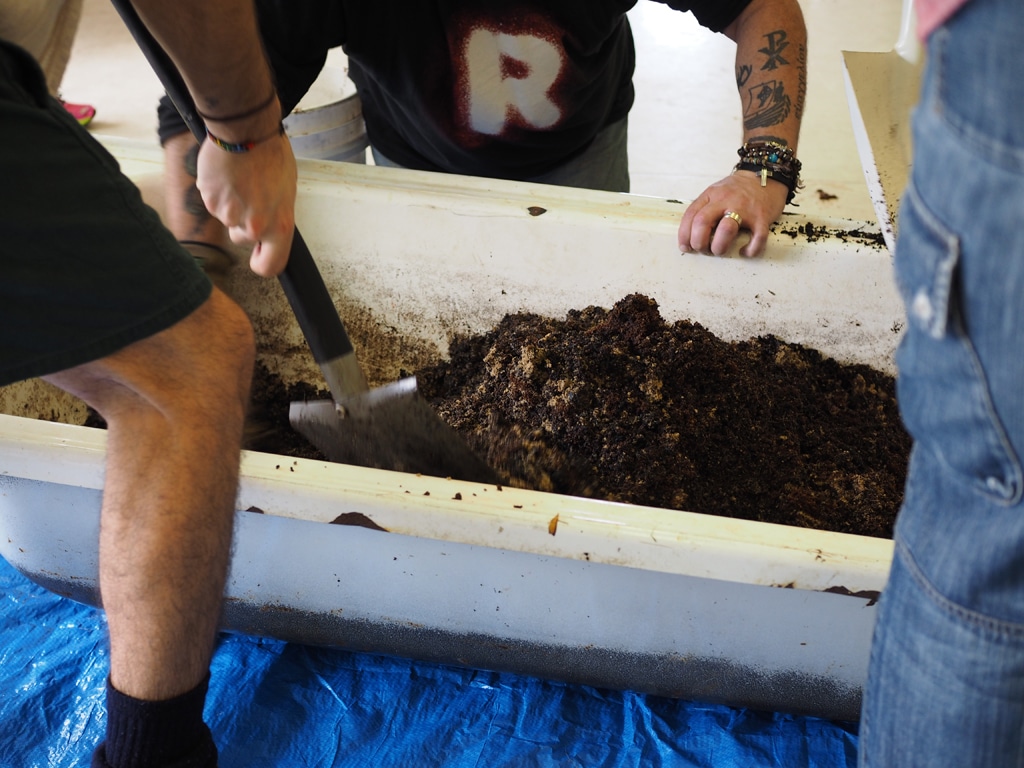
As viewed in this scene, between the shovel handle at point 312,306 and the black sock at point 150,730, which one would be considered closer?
the black sock at point 150,730

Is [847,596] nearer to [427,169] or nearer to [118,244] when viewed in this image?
[118,244]

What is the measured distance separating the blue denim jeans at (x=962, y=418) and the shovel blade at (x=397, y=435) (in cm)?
54

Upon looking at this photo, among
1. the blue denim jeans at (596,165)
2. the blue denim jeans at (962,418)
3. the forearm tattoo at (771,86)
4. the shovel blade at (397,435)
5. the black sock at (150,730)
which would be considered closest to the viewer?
the blue denim jeans at (962,418)

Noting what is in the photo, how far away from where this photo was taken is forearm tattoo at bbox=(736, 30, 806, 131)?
4.12 feet

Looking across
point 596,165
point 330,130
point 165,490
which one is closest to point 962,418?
point 165,490

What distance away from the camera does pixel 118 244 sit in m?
0.63

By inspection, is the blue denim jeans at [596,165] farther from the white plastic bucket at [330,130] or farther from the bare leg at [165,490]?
the bare leg at [165,490]

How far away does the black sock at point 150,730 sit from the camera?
72 cm

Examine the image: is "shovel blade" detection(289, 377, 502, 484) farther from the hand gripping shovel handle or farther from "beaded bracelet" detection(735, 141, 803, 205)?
"beaded bracelet" detection(735, 141, 803, 205)

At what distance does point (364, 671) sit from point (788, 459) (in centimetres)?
63

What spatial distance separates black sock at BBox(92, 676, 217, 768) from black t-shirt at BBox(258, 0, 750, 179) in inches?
32.7

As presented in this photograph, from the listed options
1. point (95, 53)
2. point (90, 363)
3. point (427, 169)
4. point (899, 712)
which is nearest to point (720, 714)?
point (899, 712)

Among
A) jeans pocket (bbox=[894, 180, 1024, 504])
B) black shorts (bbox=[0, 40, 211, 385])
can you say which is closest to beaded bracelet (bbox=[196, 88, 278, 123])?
black shorts (bbox=[0, 40, 211, 385])

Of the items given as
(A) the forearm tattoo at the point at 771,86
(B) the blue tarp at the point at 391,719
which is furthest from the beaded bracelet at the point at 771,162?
(B) the blue tarp at the point at 391,719
